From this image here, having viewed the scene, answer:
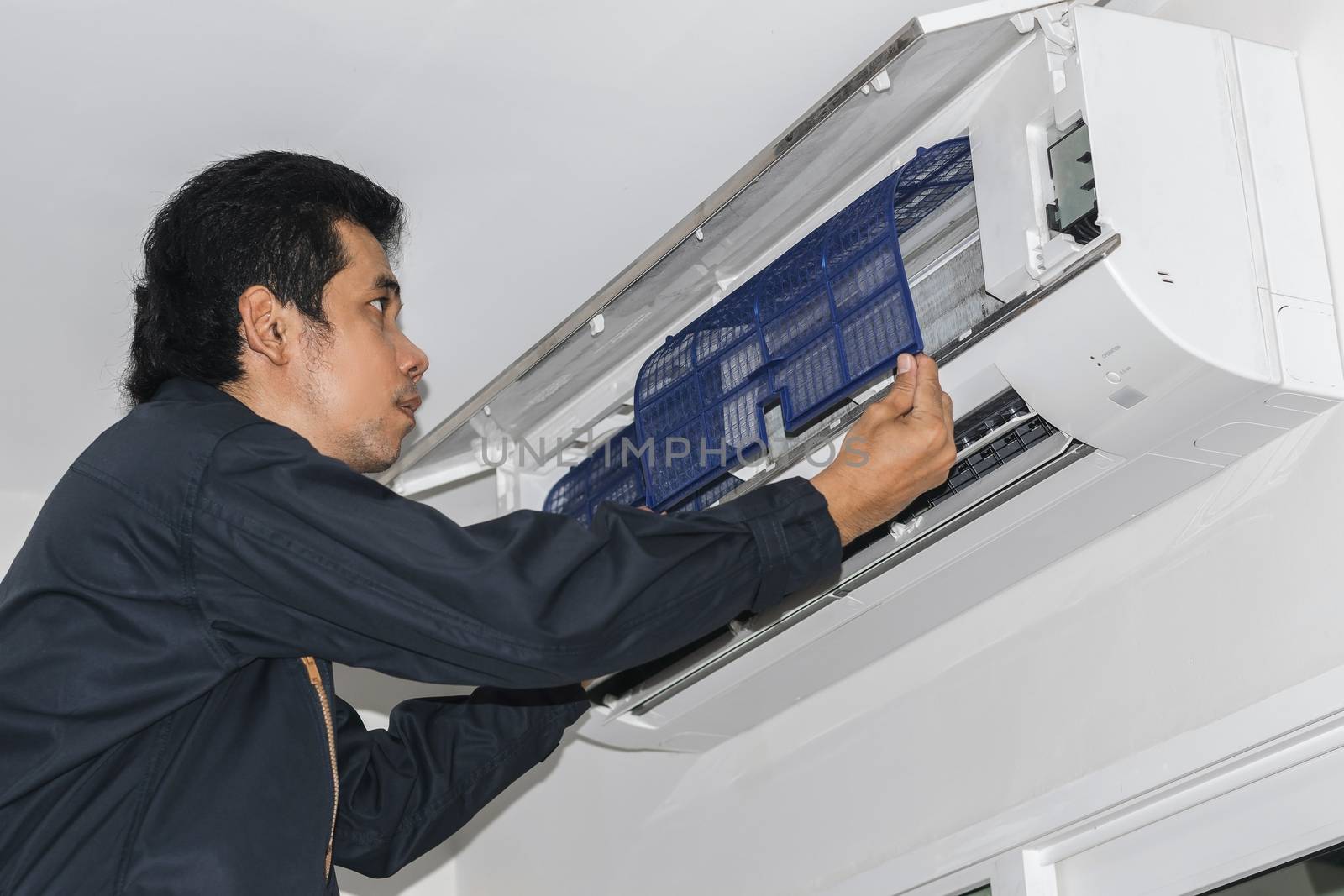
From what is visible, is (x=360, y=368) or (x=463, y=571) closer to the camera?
(x=463, y=571)

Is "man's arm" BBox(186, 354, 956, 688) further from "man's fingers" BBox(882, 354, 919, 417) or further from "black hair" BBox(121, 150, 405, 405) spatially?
"black hair" BBox(121, 150, 405, 405)

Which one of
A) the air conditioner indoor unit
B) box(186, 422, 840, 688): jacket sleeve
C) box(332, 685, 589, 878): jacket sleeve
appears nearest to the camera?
box(186, 422, 840, 688): jacket sleeve

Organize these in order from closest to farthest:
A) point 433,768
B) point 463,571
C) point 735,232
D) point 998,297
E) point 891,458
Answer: point 463,571, point 891,458, point 998,297, point 433,768, point 735,232

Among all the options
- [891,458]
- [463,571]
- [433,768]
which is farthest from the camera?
[433,768]

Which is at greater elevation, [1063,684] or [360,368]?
[360,368]

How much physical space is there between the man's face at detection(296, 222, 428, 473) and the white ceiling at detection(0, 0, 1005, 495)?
26cm

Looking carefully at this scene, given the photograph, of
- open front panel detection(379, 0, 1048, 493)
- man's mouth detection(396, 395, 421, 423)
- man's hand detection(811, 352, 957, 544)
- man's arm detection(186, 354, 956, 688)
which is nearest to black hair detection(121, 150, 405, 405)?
man's mouth detection(396, 395, 421, 423)

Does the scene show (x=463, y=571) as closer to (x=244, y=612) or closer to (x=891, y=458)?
(x=244, y=612)

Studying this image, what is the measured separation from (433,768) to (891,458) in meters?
0.69

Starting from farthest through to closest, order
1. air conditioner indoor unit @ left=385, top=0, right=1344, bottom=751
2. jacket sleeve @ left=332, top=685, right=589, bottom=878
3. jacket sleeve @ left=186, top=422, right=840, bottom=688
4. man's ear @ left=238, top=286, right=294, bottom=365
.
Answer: jacket sleeve @ left=332, top=685, right=589, bottom=878 < man's ear @ left=238, top=286, right=294, bottom=365 < air conditioner indoor unit @ left=385, top=0, right=1344, bottom=751 < jacket sleeve @ left=186, top=422, right=840, bottom=688

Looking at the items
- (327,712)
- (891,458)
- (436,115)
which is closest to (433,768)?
(327,712)

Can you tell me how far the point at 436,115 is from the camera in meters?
1.84

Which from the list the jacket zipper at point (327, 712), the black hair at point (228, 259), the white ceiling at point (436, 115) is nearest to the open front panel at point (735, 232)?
the white ceiling at point (436, 115)

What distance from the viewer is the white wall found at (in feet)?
4.62
